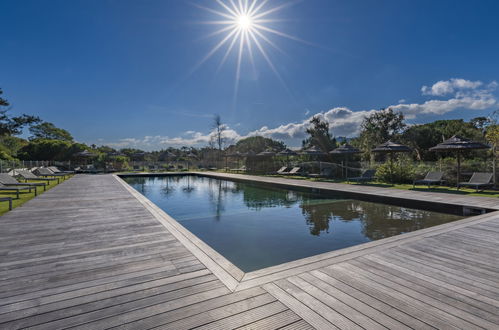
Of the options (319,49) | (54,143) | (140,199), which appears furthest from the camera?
(54,143)

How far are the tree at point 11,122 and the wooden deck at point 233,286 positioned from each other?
884 inches

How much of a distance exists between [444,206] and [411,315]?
5809 mm

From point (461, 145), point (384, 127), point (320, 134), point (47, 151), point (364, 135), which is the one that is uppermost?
point (384, 127)

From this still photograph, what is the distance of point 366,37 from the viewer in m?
12.5

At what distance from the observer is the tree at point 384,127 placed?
22938 mm

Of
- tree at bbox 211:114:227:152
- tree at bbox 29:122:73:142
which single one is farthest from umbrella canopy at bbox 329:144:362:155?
tree at bbox 29:122:73:142

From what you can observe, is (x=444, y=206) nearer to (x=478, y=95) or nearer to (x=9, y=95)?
(x=478, y=95)

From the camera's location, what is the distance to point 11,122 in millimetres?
19906

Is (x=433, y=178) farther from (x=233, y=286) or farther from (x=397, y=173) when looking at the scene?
(x=233, y=286)

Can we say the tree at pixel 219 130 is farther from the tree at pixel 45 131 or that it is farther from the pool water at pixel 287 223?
the tree at pixel 45 131

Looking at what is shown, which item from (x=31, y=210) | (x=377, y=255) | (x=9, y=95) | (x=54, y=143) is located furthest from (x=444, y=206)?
(x=54, y=143)

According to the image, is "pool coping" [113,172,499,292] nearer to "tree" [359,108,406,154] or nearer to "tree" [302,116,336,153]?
"tree" [302,116,336,153]

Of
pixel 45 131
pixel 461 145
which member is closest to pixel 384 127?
pixel 461 145

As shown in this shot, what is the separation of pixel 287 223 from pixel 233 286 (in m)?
4.03
